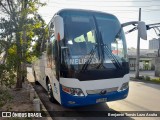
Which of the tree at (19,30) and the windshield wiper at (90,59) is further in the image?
the tree at (19,30)

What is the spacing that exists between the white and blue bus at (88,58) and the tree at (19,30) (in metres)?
2.26

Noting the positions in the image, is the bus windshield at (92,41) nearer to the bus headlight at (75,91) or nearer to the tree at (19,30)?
the bus headlight at (75,91)

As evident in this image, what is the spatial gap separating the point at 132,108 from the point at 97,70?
2428 mm

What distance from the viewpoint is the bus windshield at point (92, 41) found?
6.12 meters

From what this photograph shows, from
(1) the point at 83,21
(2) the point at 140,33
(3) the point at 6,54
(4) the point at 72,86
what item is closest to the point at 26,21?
(3) the point at 6,54

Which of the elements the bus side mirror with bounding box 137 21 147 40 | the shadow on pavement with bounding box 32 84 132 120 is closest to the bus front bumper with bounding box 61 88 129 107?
the shadow on pavement with bounding box 32 84 132 120

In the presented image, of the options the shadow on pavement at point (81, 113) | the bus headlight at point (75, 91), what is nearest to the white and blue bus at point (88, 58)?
the bus headlight at point (75, 91)

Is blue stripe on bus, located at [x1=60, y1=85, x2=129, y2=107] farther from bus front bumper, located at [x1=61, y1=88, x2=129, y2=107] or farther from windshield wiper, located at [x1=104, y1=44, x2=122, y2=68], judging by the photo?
windshield wiper, located at [x1=104, y1=44, x2=122, y2=68]

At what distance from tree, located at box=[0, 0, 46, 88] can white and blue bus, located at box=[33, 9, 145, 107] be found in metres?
2.26

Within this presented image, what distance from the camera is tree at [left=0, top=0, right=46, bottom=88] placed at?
8.08 m

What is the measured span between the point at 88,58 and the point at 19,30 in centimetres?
364

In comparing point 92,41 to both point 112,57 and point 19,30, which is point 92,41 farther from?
point 19,30

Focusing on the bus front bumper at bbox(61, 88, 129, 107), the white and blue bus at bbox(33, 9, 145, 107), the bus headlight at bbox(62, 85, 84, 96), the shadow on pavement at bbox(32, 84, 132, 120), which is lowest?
the shadow on pavement at bbox(32, 84, 132, 120)

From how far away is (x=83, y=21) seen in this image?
6492mm
